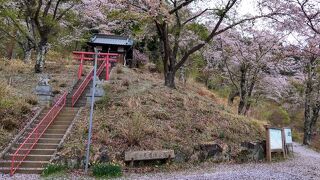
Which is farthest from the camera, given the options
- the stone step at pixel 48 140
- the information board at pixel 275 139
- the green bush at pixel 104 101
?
the green bush at pixel 104 101

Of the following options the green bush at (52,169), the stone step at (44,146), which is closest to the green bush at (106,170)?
the green bush at (52,169)

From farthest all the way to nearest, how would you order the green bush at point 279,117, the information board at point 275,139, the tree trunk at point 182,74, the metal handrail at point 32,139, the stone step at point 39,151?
the green bush at point 279,117 → the tree trunk at point 182,74 → the information board at point 275,139 → the stone step at point 39,151 → the metal handrail at point 32,139

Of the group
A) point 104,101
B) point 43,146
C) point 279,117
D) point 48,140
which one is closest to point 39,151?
point 43,146

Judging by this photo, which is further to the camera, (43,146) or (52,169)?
(43,146)

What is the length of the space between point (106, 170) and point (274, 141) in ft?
28.2

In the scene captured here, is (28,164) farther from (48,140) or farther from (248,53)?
(248,53)

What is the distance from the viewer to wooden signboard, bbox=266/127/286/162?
15.0 meters

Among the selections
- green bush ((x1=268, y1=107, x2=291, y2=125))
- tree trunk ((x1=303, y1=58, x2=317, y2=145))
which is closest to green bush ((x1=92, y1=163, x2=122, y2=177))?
tree trunk ((x1=303, y1=58, x2=317, y2=145))

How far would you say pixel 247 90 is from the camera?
23984 millimetres

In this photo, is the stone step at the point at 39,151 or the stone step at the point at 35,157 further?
the stone step at the point at 39,151

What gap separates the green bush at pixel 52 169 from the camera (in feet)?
34.1

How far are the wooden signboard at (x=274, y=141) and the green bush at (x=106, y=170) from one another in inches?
293

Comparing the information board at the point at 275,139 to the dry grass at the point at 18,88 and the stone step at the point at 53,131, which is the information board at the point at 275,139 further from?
the dry grass at the point at 18,88

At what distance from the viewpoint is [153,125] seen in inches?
557
